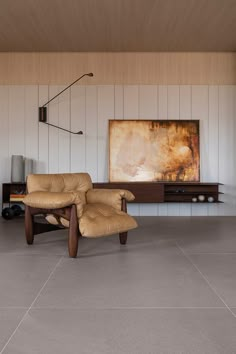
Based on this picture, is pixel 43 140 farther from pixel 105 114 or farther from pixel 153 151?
pixel 153 151

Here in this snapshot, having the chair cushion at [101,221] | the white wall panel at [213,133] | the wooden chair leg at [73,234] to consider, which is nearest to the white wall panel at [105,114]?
the white wall panel at [213,133]

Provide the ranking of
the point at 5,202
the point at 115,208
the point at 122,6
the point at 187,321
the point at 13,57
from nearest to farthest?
the point at 187,321, the point at 115,208, the point at 122,6, the point at 5,202, the point at 13,57

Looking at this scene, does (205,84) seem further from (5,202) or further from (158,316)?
(158,316)

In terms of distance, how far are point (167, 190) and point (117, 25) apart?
9.02ft

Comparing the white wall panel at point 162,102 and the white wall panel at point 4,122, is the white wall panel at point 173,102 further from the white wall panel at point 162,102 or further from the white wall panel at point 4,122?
the white wall panel at point 4,122

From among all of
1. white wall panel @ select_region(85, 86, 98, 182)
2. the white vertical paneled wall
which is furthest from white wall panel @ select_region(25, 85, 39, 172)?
white wall panel @ select_region(85, 86, 98, 182)

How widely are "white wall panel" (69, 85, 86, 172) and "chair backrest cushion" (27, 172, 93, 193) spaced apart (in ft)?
6.77

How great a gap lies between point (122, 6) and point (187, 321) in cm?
397

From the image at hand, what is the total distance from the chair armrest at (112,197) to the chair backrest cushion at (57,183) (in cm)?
23

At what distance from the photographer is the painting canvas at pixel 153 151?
245 inches

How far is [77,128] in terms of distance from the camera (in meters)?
6.29

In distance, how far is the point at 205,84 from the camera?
249 inches

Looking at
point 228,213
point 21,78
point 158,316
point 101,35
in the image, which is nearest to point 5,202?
point 21,78

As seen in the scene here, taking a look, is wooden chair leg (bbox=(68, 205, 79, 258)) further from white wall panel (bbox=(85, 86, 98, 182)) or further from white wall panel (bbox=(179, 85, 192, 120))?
white wall panel (bbox=(179, 85, 192, 120))
